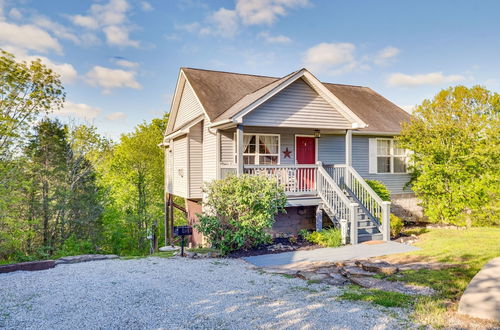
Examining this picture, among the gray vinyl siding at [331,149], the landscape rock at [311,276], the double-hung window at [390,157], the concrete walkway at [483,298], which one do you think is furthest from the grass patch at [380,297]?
the double-hung window at [390,157]

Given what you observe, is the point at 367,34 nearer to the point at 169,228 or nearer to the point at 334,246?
the point at 334,246

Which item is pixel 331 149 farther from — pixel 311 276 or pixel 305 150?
pixel 311 276

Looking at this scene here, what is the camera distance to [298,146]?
13.7 meters

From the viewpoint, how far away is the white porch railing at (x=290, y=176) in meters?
11.1

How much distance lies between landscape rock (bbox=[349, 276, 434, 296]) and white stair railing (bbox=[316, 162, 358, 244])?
12.3 feet

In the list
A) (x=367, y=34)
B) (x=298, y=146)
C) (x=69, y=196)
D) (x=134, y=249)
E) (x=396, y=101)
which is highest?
(x=367, y=34)

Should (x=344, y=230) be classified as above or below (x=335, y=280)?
above

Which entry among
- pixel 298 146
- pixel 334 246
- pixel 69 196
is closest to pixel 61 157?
pixel 69 196

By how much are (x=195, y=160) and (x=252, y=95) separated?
368cm

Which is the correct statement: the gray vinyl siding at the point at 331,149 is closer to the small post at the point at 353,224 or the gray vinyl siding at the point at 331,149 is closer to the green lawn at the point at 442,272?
the small post at the point at 353,224

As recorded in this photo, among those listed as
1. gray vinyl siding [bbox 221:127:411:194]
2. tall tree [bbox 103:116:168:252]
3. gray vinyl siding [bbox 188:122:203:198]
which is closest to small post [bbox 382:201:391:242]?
gray vinyl siding [bbox 221:127:411:194]

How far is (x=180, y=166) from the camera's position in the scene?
15164 millimetres

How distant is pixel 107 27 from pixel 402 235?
56.7 ft

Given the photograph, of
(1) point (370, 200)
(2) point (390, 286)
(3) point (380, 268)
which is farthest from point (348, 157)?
(2) point (390, 286)
